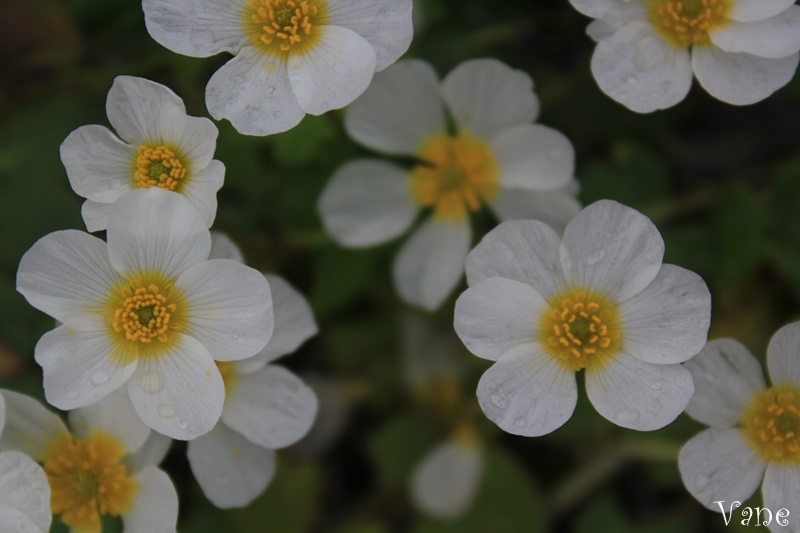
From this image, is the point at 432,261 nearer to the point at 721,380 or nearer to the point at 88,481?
the point at 721,380

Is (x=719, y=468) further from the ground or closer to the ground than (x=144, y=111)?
closer to the ground

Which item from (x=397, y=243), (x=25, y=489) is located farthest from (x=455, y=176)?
(x=25, y=489)

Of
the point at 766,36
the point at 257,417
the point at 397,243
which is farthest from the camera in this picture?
the point at 397,243

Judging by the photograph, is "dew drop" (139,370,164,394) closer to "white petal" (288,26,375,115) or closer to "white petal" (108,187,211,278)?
"white petal" (108,187,211,278)

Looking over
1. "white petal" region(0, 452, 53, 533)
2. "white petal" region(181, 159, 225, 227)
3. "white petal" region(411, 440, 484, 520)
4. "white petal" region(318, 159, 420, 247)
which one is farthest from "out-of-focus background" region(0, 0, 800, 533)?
"white petal" region(0, 452, 53, 533)

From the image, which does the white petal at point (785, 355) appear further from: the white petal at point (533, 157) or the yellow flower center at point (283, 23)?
the yellow flower center at point (283, 23)

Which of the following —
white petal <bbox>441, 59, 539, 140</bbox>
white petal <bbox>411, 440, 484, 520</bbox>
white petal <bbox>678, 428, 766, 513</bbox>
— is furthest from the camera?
white petal <bbox>411, 440, 484, 520</bbox>
